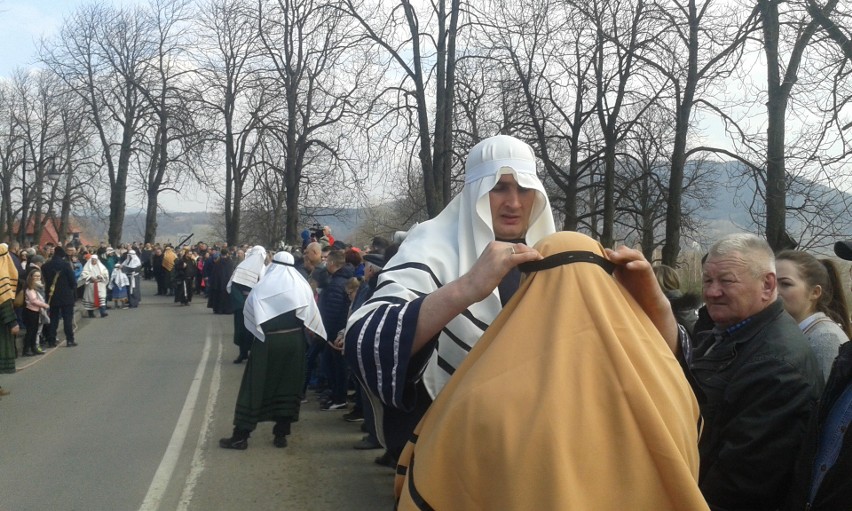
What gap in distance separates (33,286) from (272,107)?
1477 centimetres

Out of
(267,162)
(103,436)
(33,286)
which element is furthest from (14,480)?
(267,162)

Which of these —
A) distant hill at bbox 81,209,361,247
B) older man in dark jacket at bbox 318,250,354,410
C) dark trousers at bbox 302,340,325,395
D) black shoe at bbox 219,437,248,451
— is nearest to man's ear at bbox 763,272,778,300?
black shoe at bbox 219,437,248,451

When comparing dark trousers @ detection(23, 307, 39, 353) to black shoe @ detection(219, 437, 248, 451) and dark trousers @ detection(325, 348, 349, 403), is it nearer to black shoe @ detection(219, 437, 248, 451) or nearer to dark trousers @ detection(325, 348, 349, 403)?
dark trousers @ detection(325, 348, 349, 403)

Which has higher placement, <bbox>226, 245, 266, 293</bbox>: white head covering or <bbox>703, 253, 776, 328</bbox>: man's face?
<bbox>703, 253, 776, 328</bbox>: man's face

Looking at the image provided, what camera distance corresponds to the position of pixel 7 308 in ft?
39.3

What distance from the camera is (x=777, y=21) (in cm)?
1038

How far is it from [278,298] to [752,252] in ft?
19.0

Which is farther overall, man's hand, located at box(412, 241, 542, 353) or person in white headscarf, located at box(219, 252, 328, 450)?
person in white headscarf, located at box(219, 252, 328, 450)

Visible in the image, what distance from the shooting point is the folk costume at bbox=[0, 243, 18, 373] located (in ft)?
38.3

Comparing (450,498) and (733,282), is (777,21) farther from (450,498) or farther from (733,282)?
(450,498)

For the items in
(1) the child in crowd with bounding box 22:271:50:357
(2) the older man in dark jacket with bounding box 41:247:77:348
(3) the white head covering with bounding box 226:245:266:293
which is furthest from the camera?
(2) the older man in dark jacket with bounding box 41:247:77:348

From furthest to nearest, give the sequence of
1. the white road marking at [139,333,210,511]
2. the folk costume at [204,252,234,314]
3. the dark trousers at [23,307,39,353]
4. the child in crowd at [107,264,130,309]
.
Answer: the child in crowd at [107,264,130,309], the folk costume at [204,252,234,314], the dark trousers at [23,307,39,353], the white road marking at [139,333,210,511]

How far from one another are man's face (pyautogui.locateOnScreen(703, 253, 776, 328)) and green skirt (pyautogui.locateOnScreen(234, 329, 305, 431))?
222 inches

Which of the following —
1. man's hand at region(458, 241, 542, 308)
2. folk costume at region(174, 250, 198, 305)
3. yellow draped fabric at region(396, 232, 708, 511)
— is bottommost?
folk costume at region(174, 250, 198, 305)
